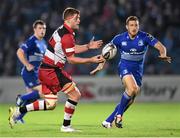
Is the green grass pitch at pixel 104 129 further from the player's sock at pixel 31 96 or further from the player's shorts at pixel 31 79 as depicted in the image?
the player's shorts at pixel 31 79

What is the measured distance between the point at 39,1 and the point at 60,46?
15.0 m

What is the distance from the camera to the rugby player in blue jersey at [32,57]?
15.7 meters

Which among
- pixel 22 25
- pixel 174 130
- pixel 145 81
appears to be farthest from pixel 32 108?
pixel 22 25

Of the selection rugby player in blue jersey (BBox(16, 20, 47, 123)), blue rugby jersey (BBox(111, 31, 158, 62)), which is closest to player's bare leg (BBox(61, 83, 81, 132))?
blue rugby jersey (BBox(111, 31, 158, 62))

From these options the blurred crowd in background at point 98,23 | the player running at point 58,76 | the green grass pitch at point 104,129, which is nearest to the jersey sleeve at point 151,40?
the player running at point 58,76

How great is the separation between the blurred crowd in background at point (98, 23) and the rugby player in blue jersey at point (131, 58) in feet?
34.6

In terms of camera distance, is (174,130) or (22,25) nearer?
(174,130)

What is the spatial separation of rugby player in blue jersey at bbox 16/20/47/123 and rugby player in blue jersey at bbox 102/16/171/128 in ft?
9.36

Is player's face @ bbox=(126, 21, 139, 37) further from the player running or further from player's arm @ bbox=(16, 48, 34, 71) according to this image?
player's arm @ bbox=(16, 48, 34, 71)

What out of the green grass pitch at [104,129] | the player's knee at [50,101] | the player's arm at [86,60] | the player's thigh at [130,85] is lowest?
the green grass pitch at [104,129]

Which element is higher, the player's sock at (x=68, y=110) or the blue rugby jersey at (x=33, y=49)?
the blue rugby jersey at (x=33, y=49)

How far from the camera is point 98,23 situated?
997 inches

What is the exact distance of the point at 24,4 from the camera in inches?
1051

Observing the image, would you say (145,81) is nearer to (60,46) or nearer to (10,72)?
(10,72)
